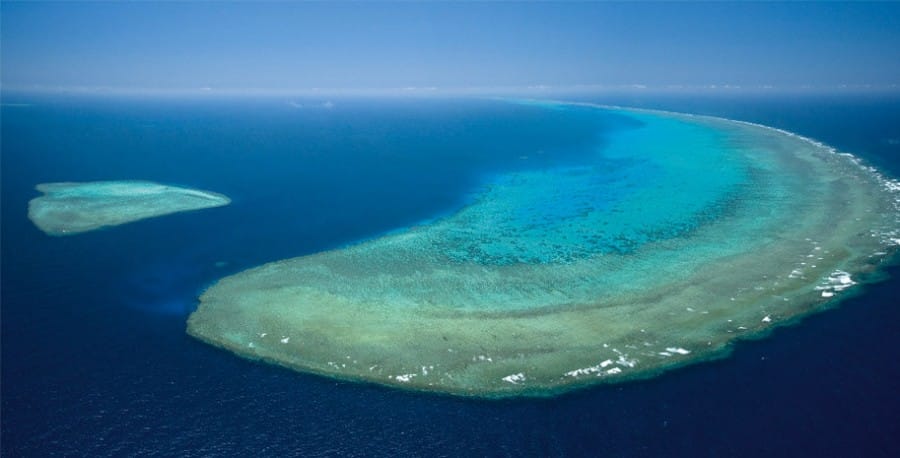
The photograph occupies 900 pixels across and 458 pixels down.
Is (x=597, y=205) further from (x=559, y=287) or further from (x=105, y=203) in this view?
(x=105, y=203)

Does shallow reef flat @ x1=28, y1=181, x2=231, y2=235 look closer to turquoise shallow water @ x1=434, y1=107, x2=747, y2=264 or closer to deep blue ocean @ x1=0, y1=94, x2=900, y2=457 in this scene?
deep blue ocean @ x1=0, y1=94, x2=900, y2=457

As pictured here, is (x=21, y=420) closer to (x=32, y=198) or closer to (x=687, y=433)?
(x=687, y=433)

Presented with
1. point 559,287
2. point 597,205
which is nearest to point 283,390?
point 559,287

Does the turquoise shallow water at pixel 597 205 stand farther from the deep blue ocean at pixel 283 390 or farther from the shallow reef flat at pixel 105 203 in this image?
the shallow reef flat at pixel 105 203

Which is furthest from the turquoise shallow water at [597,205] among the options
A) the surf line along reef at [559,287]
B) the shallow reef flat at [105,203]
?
the shallow reef flat at [105,203]

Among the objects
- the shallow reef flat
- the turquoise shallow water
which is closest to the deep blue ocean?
the shallow reef flat
